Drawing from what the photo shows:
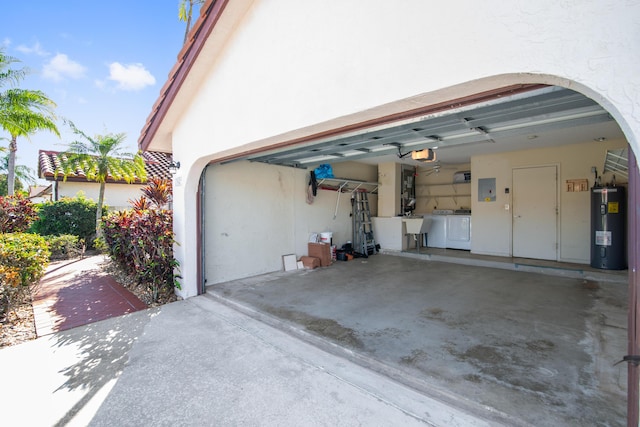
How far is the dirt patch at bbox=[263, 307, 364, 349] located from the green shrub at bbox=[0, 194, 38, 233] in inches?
337

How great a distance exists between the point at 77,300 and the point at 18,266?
1.11 m

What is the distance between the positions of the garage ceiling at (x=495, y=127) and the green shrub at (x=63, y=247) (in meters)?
7.86

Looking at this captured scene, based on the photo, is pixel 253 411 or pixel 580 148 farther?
pixel 580 148

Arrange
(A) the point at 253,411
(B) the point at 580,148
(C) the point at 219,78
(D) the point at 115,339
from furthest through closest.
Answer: (B) the point at 580,148
(C) the point at 219,78
(D) the point at 115,339
(A) the point at 253,411

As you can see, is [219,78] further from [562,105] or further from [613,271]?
[613,271]

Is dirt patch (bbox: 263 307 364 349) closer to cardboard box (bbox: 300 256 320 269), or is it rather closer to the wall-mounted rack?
cardboard box (bbox: 300 256 320 269)

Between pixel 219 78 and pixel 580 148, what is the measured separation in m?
8.67

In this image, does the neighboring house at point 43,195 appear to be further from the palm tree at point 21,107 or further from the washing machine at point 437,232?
the washing machine at point 437,232

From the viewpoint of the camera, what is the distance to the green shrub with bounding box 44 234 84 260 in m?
9.47

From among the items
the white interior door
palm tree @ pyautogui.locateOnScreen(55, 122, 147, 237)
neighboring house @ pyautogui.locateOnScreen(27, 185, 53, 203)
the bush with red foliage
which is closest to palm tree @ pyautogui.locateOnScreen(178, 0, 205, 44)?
palm tree @ pyautogui.locateOnScreen(55, 122, 147, 237)

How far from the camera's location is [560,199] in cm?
766

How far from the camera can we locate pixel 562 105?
3.17 m

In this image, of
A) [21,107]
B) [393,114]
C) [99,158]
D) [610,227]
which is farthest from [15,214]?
[610,227]

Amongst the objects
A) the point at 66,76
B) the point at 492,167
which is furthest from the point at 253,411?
the point at 66,76
